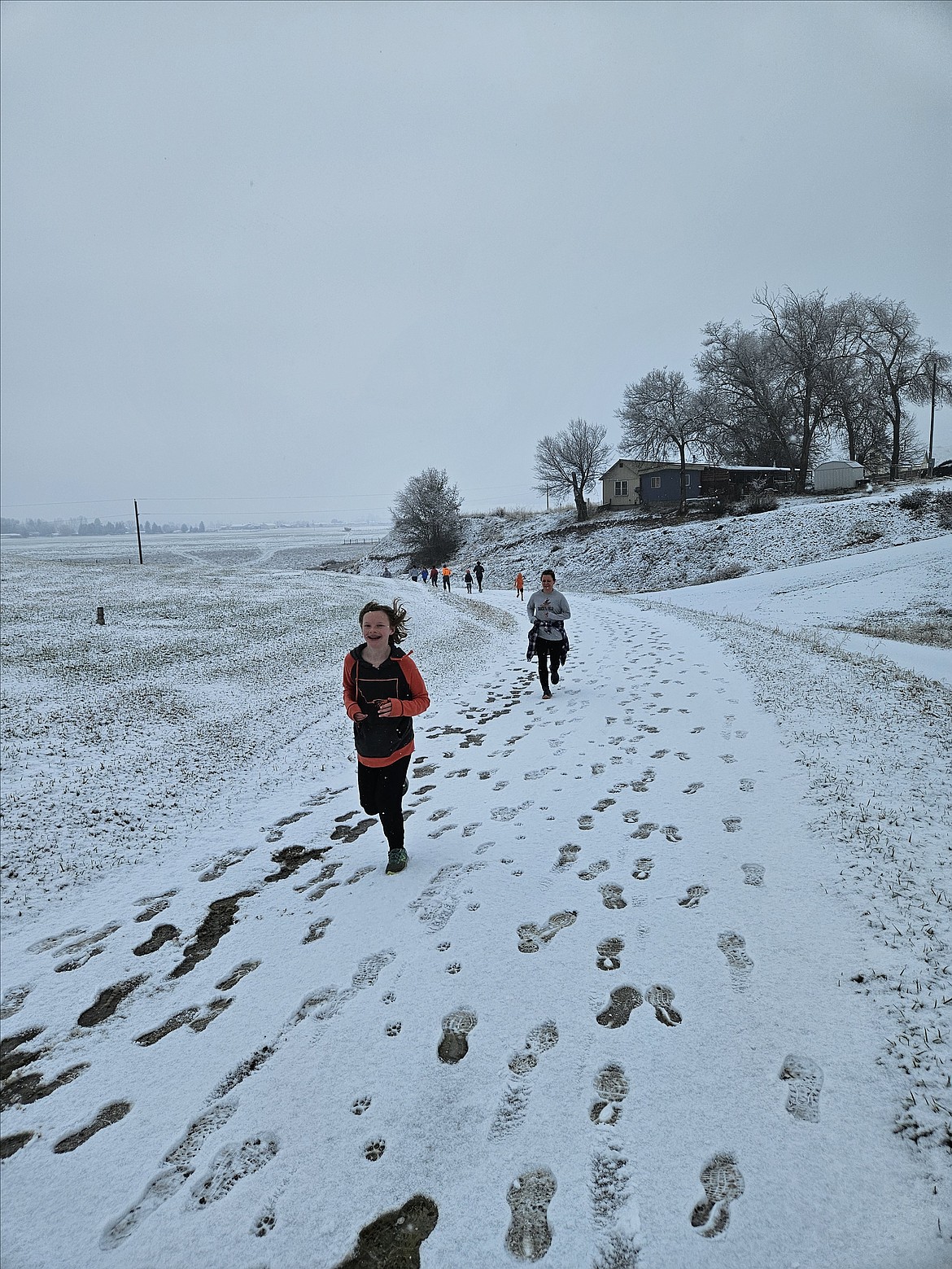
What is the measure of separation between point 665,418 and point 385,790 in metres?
53.8

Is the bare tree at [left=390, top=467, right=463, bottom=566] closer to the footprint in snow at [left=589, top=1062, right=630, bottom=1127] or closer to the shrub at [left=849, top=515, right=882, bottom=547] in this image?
the shrub at [left=849, top=515, right=882, bottom=547]

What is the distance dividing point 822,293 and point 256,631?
53752 mm

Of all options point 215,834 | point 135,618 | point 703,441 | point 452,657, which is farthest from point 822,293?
point 215,834

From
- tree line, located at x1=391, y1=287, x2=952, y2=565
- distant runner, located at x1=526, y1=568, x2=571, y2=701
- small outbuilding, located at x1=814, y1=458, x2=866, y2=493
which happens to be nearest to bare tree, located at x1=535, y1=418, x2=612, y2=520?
tree line, located at x1=391, y1=287, x2=952, y2=565

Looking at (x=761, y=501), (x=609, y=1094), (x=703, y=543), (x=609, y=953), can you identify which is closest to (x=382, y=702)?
(x=609, y=953)

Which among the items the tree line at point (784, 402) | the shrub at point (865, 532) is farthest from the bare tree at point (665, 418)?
the shrub at point (865, 532)

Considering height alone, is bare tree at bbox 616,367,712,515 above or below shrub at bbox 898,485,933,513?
above

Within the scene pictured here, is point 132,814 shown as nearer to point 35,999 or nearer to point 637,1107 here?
point 35,999

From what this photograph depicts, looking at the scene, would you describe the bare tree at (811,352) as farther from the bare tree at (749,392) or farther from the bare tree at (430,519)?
the bare tree at (430,519)

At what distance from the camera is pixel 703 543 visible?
39.2m

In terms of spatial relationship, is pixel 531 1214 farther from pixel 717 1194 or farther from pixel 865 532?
pixel 865 532

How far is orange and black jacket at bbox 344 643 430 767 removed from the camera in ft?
15.3

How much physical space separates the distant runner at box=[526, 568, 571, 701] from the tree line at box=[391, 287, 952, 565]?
41.6 meters

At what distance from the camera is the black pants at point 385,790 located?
4797 millimetres
